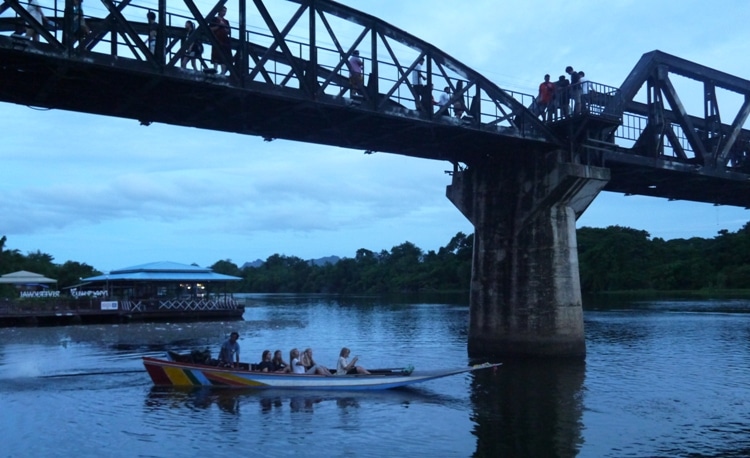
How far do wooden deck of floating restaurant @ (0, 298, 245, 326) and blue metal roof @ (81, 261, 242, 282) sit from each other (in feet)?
8.42

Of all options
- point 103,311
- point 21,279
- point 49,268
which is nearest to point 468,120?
point 103,311

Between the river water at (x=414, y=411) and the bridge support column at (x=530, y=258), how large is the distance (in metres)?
1.61

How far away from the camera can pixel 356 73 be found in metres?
25.7

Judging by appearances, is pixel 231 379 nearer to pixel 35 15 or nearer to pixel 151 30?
pixel 151 30

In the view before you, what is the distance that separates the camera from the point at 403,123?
27172 millimetres

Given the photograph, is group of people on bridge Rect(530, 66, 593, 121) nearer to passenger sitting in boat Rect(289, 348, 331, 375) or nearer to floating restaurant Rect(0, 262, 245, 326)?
passenger sitting in boat Rect(289, 348, 331, 375)

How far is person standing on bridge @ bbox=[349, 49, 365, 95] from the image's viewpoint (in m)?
25.7

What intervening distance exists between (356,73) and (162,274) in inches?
1964

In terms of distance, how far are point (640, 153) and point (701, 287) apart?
4120 inches

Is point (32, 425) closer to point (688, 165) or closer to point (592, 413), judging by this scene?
point (592, 413)

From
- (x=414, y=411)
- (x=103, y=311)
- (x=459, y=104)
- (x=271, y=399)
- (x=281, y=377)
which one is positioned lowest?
(x=414, y=411)

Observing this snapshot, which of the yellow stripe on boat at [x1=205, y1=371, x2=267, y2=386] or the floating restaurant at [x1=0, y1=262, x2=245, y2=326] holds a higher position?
the floating restaurant at [x1=0, y1=262, x2=245, y2=326]

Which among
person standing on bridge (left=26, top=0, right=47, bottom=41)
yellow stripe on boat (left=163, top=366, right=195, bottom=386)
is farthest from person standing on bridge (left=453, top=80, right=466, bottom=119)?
person standing on bridge (left=26, top=0, right=47, bottom=41)

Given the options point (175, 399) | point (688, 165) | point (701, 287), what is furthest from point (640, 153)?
point (701, 287)
